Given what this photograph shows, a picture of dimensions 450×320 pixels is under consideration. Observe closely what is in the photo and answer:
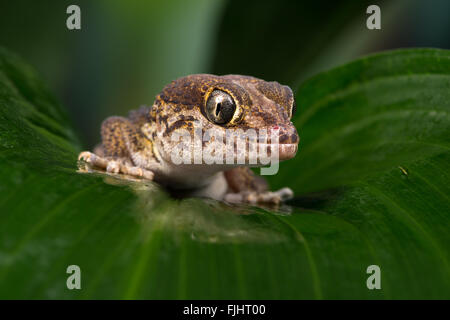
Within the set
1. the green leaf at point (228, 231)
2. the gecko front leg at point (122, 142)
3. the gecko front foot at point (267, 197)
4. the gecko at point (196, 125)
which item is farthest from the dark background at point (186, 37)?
the green leaf at point (228, 231)

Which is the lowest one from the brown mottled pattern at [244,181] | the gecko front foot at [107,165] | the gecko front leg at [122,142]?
the brown mottled pattern at [244,181]

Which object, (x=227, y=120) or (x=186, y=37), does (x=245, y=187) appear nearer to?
(x=227, y=120)

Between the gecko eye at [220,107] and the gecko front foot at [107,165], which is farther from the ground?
the gecko eye at [220,107]

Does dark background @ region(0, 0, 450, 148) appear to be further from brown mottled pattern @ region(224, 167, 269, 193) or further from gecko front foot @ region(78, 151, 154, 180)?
gecko front foot @ region(78, 151, 154, 180)

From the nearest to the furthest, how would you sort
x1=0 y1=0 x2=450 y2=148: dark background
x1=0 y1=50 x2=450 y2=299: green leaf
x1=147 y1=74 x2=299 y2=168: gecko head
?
x1=0 y1=50 x2=450 y2=299: green leaf, x1=147 y1=74 x2=299 y2=168: gecko head, x1=0 y1=0 x2=450 y2=148: dark background

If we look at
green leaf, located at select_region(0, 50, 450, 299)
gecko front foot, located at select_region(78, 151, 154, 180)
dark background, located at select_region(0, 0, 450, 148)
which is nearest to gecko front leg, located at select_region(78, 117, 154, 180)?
gecko front foot, located at select_region(78, 151, 154, 180)

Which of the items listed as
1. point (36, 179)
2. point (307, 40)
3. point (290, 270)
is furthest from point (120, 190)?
point (307, 40)

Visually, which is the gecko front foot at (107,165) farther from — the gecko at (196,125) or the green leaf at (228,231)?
the green leaf at (228,231)
